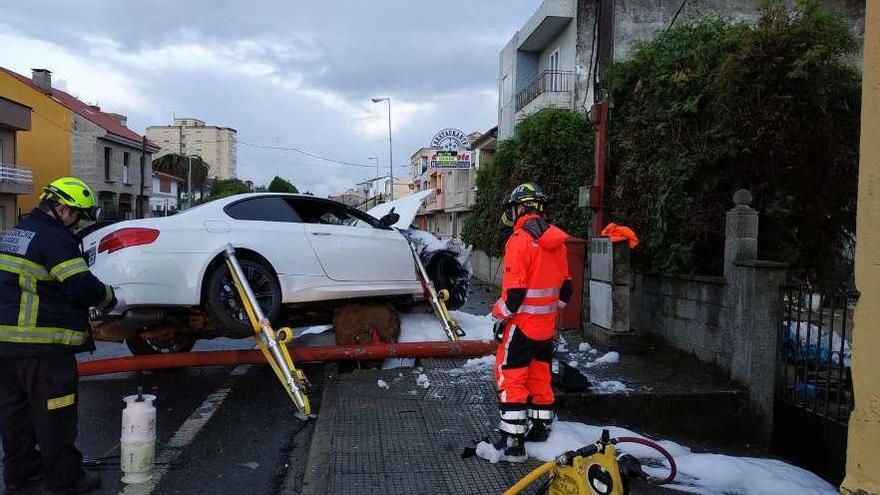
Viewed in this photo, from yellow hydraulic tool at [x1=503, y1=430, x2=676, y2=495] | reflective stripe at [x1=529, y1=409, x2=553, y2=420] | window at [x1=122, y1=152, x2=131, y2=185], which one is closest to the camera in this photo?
yellow hydraulic tool at [x1=503, y1=430, x2=676, y2=495]

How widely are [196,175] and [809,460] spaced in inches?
2678

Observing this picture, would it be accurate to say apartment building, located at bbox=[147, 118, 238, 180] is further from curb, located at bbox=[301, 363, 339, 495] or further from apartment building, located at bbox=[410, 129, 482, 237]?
curb, located at bbox=[301, 363, 339, 495]

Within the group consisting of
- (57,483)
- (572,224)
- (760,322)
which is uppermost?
(572,224)

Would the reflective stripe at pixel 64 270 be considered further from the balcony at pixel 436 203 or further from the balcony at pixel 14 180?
the balcony at pixel 436 203

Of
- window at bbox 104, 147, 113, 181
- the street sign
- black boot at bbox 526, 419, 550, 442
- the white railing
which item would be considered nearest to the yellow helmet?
black boot at bbox 526, 419, 550, 442

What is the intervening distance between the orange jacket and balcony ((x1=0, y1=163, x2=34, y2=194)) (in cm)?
3127

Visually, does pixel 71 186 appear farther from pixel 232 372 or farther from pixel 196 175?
pixel 196 175

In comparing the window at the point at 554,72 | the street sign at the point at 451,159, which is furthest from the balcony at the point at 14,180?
the window at the point at 554,72

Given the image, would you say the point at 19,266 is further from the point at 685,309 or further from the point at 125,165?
the point at 125,165

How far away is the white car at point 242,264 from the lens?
575 centimetres

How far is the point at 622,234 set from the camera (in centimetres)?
748

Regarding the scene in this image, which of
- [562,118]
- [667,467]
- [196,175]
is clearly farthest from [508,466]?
[196,175]

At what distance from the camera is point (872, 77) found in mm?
2174

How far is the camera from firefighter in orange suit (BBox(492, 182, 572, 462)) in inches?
170
